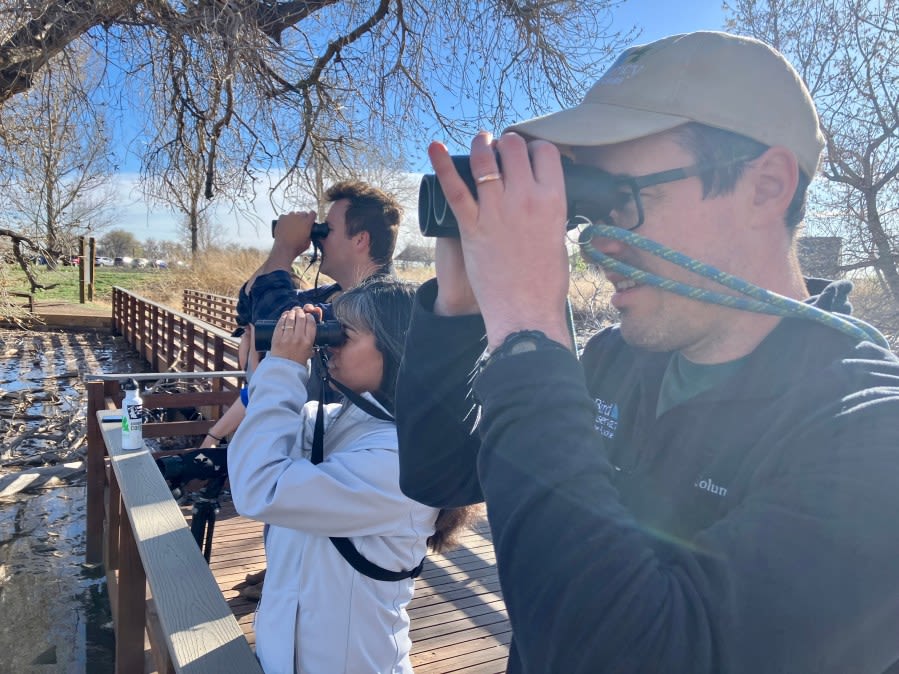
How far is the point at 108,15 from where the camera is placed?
3.68m

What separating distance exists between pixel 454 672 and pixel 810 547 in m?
2.15

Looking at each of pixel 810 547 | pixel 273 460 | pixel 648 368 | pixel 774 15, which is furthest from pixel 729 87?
pixel 774 15

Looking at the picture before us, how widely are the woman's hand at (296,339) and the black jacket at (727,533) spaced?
3.11ft

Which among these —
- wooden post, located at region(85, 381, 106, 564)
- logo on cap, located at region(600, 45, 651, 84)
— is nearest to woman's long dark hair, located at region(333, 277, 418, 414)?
logo on cap, located at region(600, 45, 651, 84)

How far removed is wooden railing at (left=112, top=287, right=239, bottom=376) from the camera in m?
6.15

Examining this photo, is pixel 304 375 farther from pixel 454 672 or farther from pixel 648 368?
pixel 454 672

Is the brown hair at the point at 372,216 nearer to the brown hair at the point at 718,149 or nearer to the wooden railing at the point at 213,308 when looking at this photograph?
the brown hair at the point at 718,149

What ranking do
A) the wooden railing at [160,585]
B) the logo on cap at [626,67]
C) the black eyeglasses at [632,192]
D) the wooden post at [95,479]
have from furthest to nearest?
the wooden post at [95,479]
the wooden railing at [160,585]
the logo on cap at [626,67]
the black eyeglasses at [632,192]

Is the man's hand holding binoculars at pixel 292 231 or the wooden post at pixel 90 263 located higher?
the man's hand holding binoculars at pixel 292 231

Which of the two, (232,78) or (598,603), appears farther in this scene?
(232,78)

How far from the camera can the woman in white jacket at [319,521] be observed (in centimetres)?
132

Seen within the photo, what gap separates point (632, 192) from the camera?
2.45ft

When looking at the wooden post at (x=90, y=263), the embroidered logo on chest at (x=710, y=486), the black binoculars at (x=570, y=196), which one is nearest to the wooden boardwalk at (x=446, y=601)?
the embroidered logo on chest at (x=710, y=486)

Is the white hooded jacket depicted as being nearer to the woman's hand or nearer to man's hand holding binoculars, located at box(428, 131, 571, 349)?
the woman's hand
